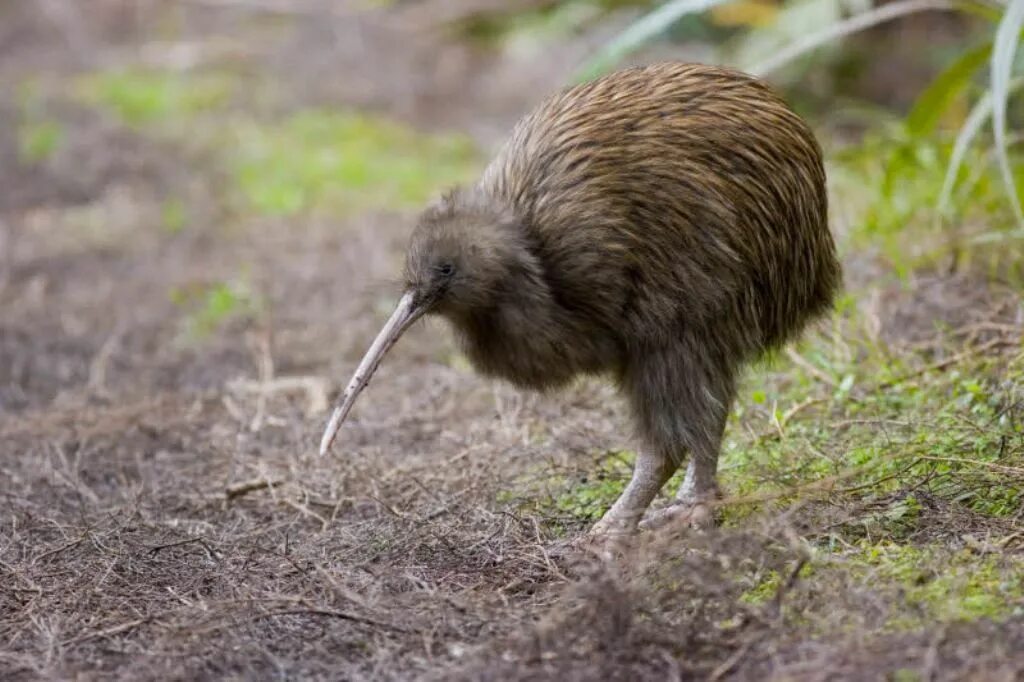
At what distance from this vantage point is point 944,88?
5973 millimetres

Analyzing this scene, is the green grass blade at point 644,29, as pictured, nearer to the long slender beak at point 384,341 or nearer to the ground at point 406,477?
the ground at point 406,477

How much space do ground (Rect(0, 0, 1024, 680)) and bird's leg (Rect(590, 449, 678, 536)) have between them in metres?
0.15

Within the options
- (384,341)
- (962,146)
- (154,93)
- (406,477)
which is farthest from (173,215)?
(384,341)

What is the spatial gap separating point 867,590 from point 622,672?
614 mm

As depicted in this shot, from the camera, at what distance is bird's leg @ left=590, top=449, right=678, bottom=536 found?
4.14 metres

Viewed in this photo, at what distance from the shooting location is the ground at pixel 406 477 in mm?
3344

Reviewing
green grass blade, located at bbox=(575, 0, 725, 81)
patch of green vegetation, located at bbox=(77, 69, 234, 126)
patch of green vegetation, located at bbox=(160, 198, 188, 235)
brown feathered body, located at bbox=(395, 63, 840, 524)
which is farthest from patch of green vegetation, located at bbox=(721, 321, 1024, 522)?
patch of green vegetation, located at bbox=(77, 69, 234, 126)

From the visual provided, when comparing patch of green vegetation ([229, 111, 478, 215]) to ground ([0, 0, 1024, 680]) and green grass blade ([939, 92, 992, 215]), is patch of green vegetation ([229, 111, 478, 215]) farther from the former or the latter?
green grass blade ([939, 92, 992, 215])

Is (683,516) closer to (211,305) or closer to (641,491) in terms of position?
(641,491)

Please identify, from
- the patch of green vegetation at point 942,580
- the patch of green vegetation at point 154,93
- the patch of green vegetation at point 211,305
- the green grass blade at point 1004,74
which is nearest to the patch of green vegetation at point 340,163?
the patch of green vegetation at point 154,93

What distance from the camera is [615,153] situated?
13.4 ft

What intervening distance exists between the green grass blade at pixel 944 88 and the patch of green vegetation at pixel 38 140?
590 centimetres

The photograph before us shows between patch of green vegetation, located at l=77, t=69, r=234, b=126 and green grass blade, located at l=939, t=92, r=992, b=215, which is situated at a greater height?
green grass blade, located at l=939, t=92, r=992, b=215

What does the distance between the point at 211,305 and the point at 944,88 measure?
10.9 feet
